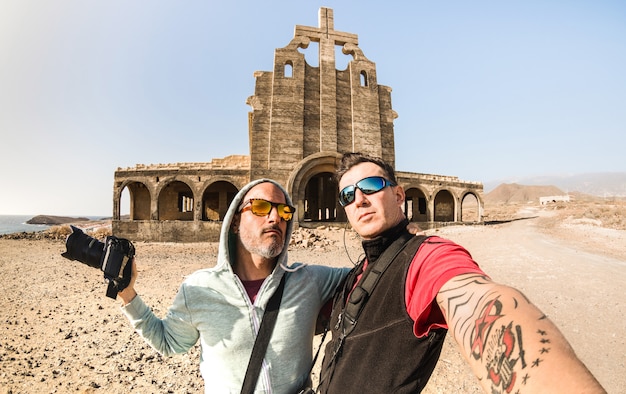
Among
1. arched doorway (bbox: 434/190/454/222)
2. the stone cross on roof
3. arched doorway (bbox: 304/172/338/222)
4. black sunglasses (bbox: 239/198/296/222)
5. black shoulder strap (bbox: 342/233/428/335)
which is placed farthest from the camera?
arched doorway (bbox: 434/190/454/222)

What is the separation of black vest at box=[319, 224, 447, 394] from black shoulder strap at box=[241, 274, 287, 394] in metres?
0.44

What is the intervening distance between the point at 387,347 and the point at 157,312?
19.7ft

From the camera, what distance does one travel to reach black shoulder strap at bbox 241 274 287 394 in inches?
68.4

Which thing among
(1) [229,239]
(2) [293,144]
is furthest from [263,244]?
(2) [293,144]

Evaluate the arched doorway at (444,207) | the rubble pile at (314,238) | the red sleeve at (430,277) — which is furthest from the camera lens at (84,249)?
the arched doorway at (444,207)

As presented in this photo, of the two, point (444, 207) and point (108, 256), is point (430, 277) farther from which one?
point (444, 207)

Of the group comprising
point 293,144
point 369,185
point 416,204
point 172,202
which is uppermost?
point 293,144

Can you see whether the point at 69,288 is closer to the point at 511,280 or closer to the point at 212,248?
the point at 212,248

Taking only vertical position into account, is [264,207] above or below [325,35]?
below

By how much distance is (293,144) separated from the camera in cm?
1838

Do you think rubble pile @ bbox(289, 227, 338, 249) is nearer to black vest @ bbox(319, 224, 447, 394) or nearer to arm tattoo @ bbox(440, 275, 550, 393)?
black vest @ bbox(319, 224, 447, 394)

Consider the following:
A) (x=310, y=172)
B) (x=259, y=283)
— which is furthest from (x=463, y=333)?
(x=310, y=172)

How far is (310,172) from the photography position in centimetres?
1788

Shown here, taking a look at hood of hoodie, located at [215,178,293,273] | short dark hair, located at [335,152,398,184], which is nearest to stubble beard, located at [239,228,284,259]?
hood of hoodie, located at [215,178,293,273]
